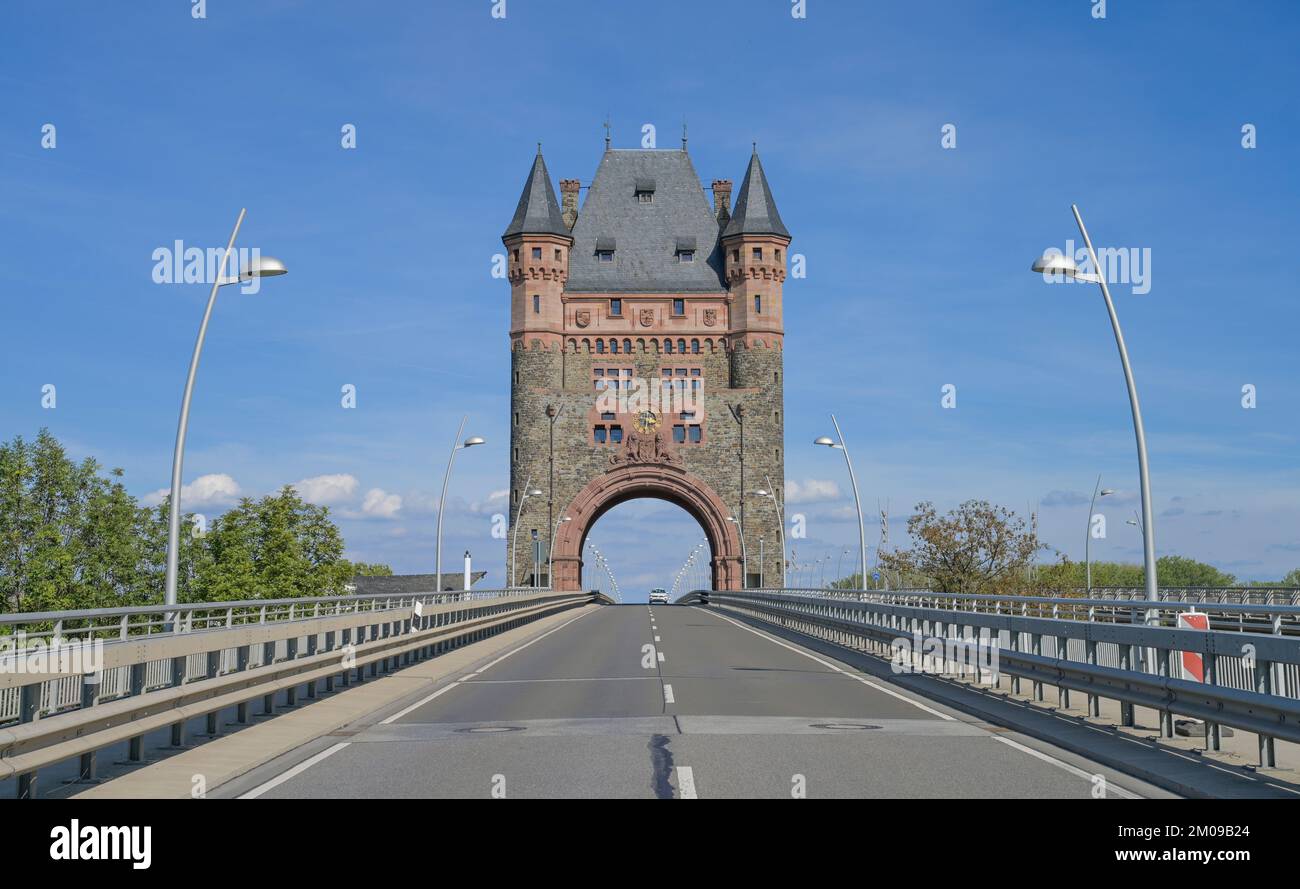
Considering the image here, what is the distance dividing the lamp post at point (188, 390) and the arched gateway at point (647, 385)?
70.1m

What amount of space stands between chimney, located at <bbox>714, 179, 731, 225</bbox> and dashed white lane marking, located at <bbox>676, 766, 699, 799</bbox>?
305 ft

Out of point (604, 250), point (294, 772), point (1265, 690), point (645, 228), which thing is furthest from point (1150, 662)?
point (645, 228)

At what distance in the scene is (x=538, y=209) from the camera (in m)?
94.1

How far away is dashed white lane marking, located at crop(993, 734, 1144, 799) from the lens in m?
9.15

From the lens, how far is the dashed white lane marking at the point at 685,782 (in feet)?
29.5

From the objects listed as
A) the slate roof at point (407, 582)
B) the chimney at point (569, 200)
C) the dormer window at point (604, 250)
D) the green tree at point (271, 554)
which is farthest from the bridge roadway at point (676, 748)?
the slate roof at point (407, 582)

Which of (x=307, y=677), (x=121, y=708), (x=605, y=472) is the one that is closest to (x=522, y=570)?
(x=605, y=472)

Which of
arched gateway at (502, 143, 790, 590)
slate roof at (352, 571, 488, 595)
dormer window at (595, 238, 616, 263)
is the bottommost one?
slate roof at (352, 571, 488, 595)

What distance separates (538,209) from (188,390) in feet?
249

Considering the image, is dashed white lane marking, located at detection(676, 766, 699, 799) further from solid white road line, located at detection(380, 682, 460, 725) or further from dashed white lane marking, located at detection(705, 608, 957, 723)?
solid white road line, located at detection(380, 682, 460, 725)

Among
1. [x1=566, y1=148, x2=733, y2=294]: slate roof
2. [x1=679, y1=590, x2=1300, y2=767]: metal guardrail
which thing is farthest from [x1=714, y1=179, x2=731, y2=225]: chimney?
[x1=679, y1=590, x2=1300, y2=767]: metal guardrail

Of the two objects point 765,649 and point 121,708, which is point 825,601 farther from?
point 121,708

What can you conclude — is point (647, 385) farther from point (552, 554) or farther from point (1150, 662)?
point (1150, 662)

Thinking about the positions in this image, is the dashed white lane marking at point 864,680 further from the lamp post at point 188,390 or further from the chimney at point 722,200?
the chimney at point 722,200
